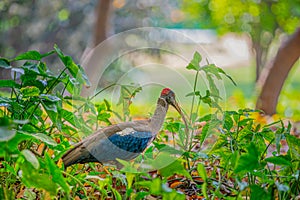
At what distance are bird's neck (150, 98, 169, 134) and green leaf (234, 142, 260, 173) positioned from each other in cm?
29

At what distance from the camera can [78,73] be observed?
1.16m

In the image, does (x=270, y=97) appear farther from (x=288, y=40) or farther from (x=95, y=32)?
(x=95, y=32)

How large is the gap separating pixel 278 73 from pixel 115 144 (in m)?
2.21

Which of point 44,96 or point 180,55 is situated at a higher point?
point 180,55

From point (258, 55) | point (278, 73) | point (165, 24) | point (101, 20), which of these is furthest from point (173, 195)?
point (258, 55)

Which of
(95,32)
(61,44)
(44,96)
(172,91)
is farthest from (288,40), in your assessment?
(61,44)

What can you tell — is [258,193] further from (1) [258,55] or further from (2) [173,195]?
(1) [258,55]

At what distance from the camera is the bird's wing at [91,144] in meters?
1.05

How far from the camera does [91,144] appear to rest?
107 centimetres

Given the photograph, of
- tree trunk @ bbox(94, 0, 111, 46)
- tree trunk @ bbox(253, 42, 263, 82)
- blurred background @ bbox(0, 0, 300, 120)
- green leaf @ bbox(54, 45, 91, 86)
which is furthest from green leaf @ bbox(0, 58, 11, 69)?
tree trunk @ bbox(253, 42, 263, 82)

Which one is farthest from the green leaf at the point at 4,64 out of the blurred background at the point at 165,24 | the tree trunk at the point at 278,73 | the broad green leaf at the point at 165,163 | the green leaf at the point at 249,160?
the blurred background at the point at 165,24

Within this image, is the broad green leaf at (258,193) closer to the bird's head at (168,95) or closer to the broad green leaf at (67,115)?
the bird's head at (168,95)

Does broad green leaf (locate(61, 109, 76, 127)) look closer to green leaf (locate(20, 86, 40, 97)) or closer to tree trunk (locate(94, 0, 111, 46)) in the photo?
green leaf (locate(20, 86, 40, 97))

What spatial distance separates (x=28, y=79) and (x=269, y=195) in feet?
1.99
